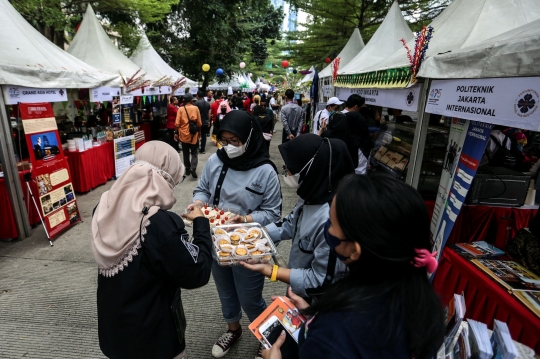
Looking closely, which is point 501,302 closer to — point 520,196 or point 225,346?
point 520,196

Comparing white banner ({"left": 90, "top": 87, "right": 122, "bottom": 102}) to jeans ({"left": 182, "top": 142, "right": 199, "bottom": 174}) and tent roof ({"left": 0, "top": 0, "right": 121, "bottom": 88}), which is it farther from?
jeans ({"left": 182, "top": 142, "right": 199, "bottom": 174})

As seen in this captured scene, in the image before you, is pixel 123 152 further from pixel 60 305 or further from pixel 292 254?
pixel 292 254

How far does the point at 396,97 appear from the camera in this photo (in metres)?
3.93

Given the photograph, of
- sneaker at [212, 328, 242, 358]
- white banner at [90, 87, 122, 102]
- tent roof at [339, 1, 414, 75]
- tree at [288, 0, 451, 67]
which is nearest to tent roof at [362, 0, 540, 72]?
tent roof at [339, 1, 414, 75]

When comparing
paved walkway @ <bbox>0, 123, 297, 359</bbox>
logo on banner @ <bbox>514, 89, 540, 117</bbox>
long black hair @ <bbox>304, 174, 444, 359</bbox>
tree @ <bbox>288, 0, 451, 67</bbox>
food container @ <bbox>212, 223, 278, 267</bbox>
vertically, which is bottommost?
paved walkway @ <bbox>0, 123, 297, 359</bbox>

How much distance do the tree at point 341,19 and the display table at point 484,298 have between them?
11.2 meters

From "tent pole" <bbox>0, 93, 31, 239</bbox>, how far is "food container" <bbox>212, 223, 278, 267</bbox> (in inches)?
161

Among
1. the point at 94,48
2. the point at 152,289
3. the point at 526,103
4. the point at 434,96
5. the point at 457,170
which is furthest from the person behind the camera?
the point at 94,48

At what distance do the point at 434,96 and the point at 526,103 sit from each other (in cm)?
114

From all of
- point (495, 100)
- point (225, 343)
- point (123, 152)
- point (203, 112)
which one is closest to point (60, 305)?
point (225, 343)

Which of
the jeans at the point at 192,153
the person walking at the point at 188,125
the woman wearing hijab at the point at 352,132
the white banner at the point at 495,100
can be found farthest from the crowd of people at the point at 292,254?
the jeans at the point at 192,153

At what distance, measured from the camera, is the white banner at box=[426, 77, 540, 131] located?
6.14 feet

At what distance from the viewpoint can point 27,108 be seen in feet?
14.1

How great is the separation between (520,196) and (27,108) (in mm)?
6495
